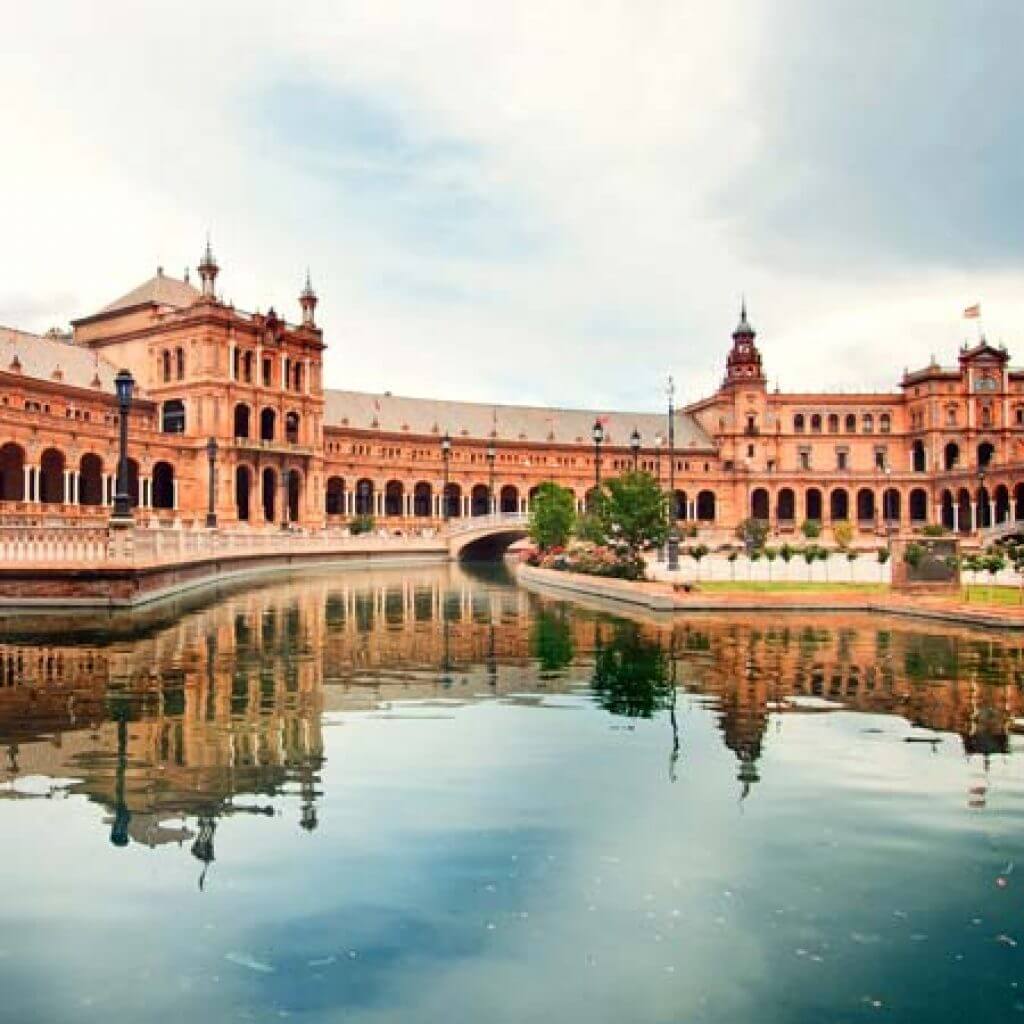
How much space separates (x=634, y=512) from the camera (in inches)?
1854

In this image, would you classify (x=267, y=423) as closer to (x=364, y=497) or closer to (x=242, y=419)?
(x=242, y=419)

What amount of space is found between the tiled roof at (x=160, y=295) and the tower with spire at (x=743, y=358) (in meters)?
60.0

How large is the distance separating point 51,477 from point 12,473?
3496 millimetres

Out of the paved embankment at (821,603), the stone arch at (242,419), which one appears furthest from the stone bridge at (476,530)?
the paved embankment at (821,603)

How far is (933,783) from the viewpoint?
10727 millimetres

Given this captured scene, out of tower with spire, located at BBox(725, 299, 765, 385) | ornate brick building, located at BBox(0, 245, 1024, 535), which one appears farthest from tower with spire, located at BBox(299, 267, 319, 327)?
tower with spire, located at BBox(725, 299, 765, 385)

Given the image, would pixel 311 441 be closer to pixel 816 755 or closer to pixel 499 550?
pixel 499 550

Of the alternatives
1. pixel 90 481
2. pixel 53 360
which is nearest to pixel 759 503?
pixel 90 481

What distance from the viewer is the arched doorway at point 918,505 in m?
119

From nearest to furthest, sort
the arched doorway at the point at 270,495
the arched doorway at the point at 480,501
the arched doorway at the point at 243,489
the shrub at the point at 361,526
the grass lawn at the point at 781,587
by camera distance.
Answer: the grass lawn at the point at 781,587, the shrub at the point at 361,526, the arched doorway at the point at 243,489, the arched doorway at the point at 270,495, the arched doorway at the point at 480,501

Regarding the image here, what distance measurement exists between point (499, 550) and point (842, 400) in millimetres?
48451

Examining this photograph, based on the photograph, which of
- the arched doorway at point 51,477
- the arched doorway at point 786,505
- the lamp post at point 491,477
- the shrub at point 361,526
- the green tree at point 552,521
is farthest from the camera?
the arched doorway at point 786,505

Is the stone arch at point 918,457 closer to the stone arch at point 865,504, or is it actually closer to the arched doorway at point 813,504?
the stone arch at point 865,504

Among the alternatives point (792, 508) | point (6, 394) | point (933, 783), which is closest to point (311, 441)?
point (6, 394)
